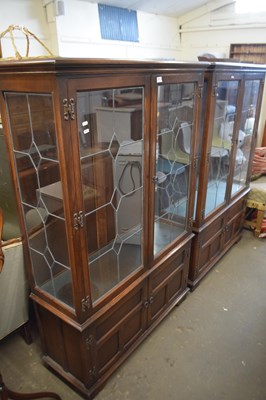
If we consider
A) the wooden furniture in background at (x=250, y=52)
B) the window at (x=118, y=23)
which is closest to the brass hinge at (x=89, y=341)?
the window at (x=118, y=23)

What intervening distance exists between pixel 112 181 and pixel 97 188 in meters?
0.09

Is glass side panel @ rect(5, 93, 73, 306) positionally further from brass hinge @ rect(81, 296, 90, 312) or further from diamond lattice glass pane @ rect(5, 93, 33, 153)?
brass hinge @ rect(81, 296, 90, 312)

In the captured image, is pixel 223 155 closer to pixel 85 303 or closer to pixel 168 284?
pixel 168 284

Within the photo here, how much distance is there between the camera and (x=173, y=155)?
1.82 meters

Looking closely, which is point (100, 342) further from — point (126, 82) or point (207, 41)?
point (207, 41)

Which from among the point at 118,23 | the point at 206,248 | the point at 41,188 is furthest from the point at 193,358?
the point at 118,23

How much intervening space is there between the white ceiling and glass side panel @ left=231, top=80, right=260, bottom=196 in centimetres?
277

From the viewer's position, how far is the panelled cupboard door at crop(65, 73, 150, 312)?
1207mm

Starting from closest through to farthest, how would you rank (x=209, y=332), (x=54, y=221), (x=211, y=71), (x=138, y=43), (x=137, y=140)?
(x=54, y=221) → (x=137, y=140) → (x=211, y=71) → (x=209, y=332) → (x=138, y=43)


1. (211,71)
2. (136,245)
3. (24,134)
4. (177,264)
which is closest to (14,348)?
(136,245)

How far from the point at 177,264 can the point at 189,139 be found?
0.85 m

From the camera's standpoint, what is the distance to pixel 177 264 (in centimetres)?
205

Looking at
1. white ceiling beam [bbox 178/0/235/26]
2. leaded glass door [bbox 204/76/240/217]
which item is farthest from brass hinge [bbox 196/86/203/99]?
white ceiling beam [bbox 178/0/235/26]

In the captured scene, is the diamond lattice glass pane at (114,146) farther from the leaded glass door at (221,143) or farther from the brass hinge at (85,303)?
the leaded glass door at (221,143)
